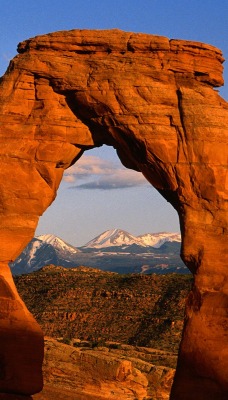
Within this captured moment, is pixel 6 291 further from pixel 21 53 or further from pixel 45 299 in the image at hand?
pixel 45 299

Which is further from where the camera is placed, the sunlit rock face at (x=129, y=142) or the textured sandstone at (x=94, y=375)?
the textured sandstone at (x=94, y=375)

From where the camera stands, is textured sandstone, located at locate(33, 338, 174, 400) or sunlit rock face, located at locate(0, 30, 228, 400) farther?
textured sandstone, located at locate(33, 338, 174, 400)

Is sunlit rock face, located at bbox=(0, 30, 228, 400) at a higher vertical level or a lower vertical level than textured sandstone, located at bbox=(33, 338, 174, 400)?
higher

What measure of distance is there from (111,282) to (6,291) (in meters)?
42.5

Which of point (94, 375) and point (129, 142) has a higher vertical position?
point (129, 142)

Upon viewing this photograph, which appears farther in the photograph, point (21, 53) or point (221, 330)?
point (21, 53)

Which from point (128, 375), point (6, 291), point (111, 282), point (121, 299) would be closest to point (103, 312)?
point (121, 299)

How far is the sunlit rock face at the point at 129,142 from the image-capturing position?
21.9 m

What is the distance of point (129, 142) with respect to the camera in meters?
23.6

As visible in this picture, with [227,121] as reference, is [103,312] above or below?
below

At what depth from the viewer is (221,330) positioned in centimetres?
2153

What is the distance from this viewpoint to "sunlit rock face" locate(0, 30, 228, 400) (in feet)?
72.0

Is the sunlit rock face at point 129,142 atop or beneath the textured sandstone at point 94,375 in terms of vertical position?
atop

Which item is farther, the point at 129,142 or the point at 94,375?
the point at 94,375
